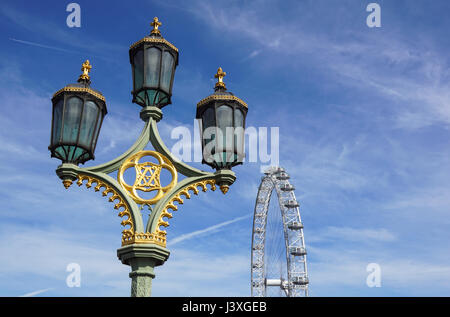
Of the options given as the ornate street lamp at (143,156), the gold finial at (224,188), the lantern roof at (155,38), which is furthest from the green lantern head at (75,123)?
the gold finial at (224,188)

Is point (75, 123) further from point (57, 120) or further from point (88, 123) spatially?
point (57, 120)

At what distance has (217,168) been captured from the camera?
5.39 meters

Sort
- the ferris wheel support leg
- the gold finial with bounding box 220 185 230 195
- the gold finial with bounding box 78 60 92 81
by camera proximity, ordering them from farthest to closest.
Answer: the gold finial with bounding box 78 60 92 81 → the gold finial with bounding box 220 185 230 195 → the ferris wheel support leg

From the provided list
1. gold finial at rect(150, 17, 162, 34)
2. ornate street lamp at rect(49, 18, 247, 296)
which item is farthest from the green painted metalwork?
gold finial at rect(150, 17, 162, 34)

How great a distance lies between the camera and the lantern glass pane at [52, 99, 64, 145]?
540 centimetres

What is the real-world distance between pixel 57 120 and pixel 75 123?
0.24 meters

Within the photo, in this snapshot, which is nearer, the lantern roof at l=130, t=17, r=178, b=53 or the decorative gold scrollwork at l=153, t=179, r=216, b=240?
the decorative gold scrollwork at l=153, t=179, r=216, b=240

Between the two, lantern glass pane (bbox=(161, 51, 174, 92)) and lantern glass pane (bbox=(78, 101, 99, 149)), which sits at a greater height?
lantern glass pane (bbox=(161, 51, 174, 92))

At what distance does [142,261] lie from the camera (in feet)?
16.2

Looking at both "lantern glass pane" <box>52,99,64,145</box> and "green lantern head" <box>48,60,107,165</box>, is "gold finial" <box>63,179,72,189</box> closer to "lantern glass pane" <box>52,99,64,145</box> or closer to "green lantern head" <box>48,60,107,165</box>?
"green lantern head" <box>48,60,107,165</box>
